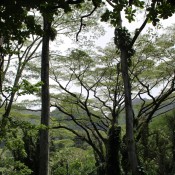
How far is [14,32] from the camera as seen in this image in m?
2.57

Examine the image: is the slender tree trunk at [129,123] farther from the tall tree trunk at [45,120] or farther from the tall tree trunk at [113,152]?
the tall tree trunk at [45,120]

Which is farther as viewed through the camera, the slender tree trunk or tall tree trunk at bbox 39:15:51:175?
the slender tree trunk

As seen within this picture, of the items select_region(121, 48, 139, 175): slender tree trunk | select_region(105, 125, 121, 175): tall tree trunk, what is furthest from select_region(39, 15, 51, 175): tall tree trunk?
select_region(105, 125, 121, 175): tall tree trunk

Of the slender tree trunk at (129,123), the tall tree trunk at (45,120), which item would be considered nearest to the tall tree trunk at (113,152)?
the slender tree trunk at (129,123)

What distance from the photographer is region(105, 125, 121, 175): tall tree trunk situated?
13359mm

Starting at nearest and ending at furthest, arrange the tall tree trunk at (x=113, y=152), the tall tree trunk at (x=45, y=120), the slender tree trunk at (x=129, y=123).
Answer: the tall tree trunk at (x=45, y=120) → the slender tree trunk at (x=129, y=123) → the tall tree trunk at (x=113, y=152)

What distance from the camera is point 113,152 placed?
13.5 metres

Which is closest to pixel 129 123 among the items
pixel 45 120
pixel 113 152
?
pixel 113 152

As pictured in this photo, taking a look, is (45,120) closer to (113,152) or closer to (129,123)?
(129,123)

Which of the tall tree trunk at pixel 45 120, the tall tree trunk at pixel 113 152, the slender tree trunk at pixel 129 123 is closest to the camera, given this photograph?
the tall tree trunk at pixel 45 120

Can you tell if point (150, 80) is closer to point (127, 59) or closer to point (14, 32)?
point (127, 59)

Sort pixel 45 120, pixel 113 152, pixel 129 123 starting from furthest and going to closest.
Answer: pixel 113 152 < pixel 129 123 < pixel 45 120

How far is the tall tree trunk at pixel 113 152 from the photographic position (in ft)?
43.8

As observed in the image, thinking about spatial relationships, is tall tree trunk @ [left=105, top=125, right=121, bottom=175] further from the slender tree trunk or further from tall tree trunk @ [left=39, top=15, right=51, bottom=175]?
tall tree trunk @ [left=39, top=15, right=51, bottom=175]
